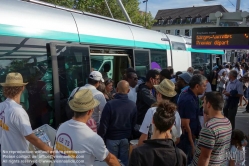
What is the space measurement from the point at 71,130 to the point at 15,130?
0.82 meters


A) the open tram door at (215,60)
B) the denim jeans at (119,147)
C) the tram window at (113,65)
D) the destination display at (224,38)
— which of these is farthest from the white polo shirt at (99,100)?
the open tram door at (215,60)

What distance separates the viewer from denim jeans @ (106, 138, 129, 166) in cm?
362

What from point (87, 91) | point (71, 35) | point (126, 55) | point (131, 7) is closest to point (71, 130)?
point (87, 91)

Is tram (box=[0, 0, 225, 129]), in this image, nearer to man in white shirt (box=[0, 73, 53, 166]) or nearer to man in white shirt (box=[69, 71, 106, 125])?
man in white shirt (box=[69, 71, 106, 125])

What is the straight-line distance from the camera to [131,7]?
86.0ft

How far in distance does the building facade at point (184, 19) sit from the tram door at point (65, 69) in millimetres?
61160

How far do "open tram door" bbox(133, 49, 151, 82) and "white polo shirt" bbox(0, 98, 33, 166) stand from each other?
426cm

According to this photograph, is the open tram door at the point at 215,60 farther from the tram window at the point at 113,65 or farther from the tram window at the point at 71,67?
the tram window at the point at 71,67

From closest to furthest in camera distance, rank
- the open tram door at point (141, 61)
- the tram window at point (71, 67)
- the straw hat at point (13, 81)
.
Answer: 1. the straw hat at point (13, 81)
2. the tram window at point (71, 67)
3. the open tram door at point (141, 61)

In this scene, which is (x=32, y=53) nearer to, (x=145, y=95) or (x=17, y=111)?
(x=17, y=111)

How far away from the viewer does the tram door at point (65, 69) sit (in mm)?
4047

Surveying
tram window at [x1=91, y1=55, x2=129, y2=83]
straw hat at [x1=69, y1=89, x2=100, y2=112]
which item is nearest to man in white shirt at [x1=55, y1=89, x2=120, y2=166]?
straw hat at [x1=69, y1=89, x2=100, y2=112]

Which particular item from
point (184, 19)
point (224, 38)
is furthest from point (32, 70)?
point (184, 19)

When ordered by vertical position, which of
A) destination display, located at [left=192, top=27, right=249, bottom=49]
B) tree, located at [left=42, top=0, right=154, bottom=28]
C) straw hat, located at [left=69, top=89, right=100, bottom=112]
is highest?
tree, located at [left=42, top=0, right=154, bottom=28]
